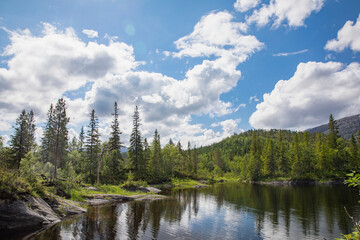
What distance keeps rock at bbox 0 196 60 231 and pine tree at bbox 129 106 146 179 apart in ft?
142

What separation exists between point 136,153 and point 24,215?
4822 centimetres

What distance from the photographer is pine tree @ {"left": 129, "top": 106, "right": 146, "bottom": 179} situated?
67625 millimetres

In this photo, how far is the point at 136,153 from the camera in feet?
226

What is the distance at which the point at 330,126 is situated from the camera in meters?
99.0

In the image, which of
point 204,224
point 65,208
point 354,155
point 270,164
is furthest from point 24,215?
point 354,155

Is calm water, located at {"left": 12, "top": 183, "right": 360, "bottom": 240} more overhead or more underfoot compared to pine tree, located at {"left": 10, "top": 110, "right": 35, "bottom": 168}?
more underfoot

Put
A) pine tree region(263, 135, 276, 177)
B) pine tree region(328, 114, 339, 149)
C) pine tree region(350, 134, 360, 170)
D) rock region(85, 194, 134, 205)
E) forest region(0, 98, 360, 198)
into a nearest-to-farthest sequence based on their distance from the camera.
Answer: rock region(85, 194, 134, 205) → forest region(0, 98, 360, 198) → pine tree region(350, 134, 360, 170) → pine tree region(328, 114, 339, 149) → pine tree region(263, 135, 276, 177)

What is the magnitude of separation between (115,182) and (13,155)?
24.4m

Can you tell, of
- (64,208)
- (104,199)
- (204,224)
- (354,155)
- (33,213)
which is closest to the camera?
(33,213)

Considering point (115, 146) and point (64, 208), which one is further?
point (115, 146)

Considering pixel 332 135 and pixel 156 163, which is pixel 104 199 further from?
pixel 332 135

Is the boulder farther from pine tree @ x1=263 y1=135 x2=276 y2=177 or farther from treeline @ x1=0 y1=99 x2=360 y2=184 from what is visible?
pine tree @ x1=263 y1=135 x2=276 y2=177

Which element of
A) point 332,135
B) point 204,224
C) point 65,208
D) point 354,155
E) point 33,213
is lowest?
point 204,224

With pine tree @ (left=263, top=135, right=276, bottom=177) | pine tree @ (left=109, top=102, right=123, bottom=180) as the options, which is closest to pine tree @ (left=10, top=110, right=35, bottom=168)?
pine tree @ (left=109, top=102, right=123, bottom=180)
